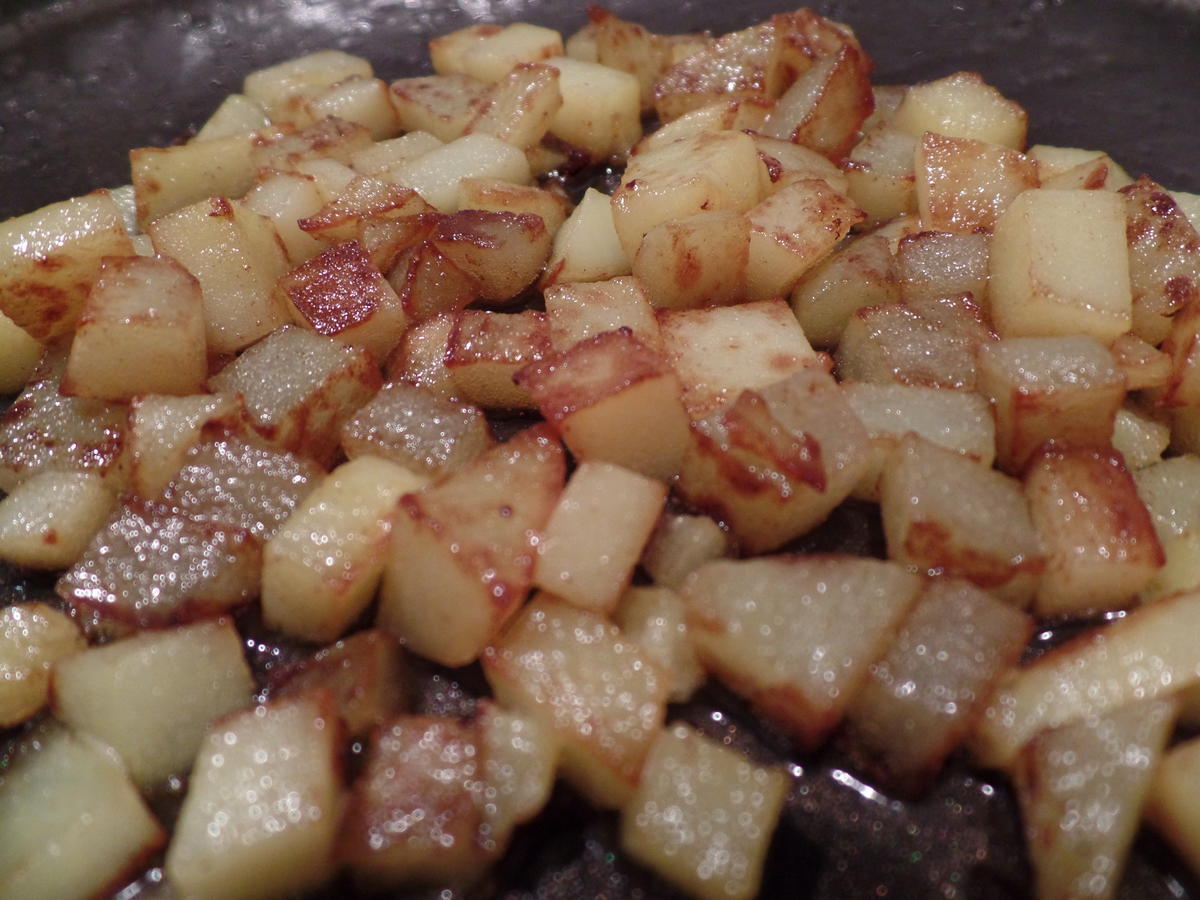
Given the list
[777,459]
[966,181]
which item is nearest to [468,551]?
[777,459]

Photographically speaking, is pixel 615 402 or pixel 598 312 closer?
pixel 615 402

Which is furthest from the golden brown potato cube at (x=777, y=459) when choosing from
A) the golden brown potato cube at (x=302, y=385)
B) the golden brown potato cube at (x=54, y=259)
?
the golden brown potato cube at (x=54, y=259)

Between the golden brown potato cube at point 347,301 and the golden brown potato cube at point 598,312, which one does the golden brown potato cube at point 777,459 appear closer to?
the golden brown potato cube at point 598,312

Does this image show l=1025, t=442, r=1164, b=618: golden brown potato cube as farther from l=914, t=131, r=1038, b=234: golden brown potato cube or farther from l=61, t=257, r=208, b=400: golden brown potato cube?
l=61, t=257, r=208, b=400: golden brown potato cube

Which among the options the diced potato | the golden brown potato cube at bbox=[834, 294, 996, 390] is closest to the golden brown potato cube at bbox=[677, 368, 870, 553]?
the golden brown potato cube at bbox=[834, 294, 996, 390]

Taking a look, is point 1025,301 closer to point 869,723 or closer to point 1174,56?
point 869,723

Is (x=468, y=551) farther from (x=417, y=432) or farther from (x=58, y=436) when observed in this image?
(x=58, y=436)

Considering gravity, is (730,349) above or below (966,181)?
below
